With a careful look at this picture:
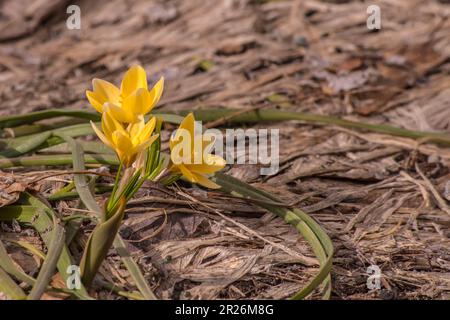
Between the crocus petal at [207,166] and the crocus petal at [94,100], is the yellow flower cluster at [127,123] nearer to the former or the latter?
the crocus petal at [94,100]

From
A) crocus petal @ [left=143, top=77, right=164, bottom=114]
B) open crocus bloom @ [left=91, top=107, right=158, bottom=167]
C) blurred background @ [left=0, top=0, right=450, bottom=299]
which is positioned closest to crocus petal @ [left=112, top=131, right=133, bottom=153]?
open crocus bloom @ [left=91, top=107, right=158, bottom=167]

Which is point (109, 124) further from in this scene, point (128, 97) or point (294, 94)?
point (294, 94)

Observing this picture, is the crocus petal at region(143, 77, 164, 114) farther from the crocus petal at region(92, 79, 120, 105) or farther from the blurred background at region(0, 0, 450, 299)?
the blurred background at region(0, 0, 450, 299)

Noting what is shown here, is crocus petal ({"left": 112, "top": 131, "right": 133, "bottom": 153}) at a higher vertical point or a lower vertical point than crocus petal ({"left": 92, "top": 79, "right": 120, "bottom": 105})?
lower

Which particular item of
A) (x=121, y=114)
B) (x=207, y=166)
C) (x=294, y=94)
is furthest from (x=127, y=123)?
(x=294, y=94)

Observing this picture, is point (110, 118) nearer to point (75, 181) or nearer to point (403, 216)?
point (75, 181)

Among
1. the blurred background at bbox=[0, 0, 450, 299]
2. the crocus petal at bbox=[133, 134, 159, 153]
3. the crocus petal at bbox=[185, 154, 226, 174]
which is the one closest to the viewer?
the crocus petal at bbox=[133, 134, 159, 153]

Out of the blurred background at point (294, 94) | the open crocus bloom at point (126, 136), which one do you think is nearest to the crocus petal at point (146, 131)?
the open crocus bloom at point (126, 136)
